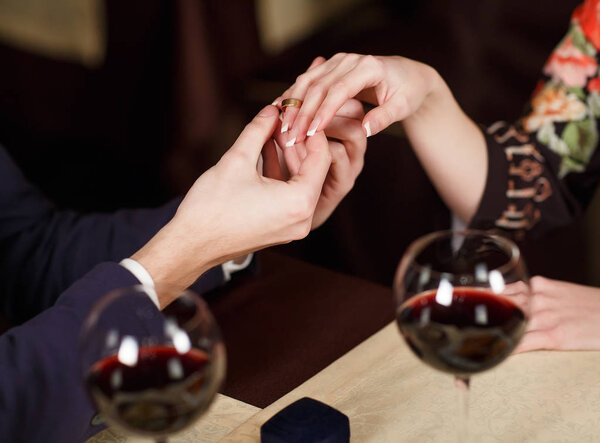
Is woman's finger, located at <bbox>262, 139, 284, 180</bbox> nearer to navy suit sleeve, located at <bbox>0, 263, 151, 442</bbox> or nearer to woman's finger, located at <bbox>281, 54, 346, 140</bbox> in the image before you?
woman's finger, located at <bbox>281, 54, 346, 140</bbox>

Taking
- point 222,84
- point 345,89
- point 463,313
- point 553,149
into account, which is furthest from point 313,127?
point 222,84

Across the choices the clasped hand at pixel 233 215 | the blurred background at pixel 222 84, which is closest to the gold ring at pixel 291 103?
the clasped hand at pixel 233 215

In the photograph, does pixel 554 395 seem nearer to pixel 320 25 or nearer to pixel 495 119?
pixel 495 119

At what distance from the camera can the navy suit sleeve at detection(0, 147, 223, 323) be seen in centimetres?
111

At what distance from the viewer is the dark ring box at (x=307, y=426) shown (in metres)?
0.66

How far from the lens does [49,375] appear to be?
70cm

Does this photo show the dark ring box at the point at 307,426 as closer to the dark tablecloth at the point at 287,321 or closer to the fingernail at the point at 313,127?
the dark tablecloth at the point at 287,321

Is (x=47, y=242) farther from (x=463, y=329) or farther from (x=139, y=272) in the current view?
(x=463, y=329)

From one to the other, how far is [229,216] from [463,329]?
0.31 metres

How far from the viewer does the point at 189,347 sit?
549 mm

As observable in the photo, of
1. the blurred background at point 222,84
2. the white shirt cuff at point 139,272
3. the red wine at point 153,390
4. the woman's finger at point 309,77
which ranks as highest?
the woman's finger at point 309,77

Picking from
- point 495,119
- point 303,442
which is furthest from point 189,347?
point 495,119

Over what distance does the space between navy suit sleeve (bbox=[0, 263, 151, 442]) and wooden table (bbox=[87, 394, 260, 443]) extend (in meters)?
0.04

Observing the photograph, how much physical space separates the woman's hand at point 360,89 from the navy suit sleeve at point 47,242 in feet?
0.81
